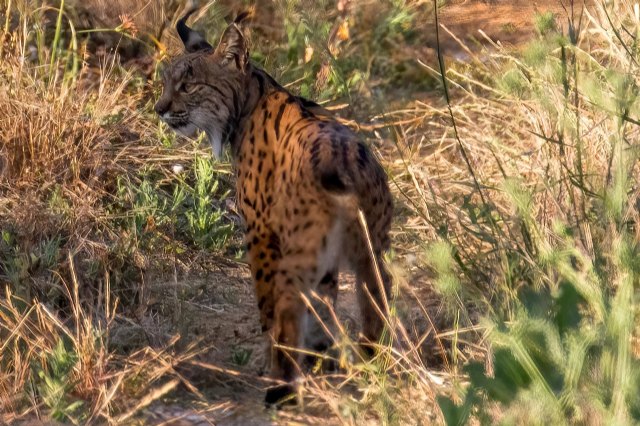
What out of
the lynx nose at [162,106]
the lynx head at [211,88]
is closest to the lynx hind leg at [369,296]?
the lynx head at [211,88]

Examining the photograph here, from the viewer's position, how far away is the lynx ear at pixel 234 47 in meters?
5.32

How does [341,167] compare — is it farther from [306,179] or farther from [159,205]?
[159,205]

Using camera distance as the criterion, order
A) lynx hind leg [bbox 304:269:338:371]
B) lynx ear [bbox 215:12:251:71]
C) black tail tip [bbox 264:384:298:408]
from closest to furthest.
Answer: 1. black tail tip [bbox 264:384:298:408]
2. lynx hind leg [bbox 304:269:338:371]
3. lynx ear [bbox 215:12:251:71]

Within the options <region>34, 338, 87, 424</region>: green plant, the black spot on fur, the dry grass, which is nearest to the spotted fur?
the black spot on fur

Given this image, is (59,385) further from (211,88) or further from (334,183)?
(211,88)

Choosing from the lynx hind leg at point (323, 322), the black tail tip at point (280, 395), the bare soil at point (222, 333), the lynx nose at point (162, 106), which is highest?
the lynx nose at point (162, 106)

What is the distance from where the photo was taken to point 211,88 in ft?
17.6

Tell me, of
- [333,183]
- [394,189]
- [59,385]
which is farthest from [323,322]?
[394,189]

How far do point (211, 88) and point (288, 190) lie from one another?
890mm

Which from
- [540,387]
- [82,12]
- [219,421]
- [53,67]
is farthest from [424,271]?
[82,12]

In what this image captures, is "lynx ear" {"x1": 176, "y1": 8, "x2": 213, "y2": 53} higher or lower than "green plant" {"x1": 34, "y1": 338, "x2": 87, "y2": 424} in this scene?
higher

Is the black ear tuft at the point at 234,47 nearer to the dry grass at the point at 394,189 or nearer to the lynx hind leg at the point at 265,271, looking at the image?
the dry grass at the point at 394,189

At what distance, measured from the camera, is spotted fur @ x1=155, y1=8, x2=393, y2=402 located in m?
4.51

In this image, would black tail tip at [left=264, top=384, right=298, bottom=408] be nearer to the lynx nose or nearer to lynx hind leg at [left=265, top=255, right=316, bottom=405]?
lynx hind leg at [left=265, top=255, right=316, bottom=405]
